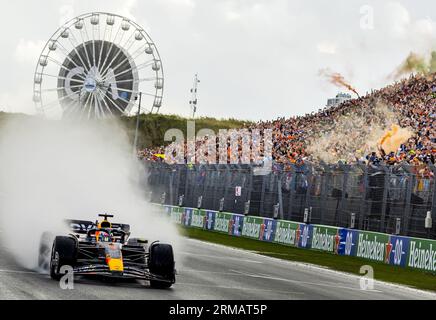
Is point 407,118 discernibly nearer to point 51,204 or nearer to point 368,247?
point 368,247

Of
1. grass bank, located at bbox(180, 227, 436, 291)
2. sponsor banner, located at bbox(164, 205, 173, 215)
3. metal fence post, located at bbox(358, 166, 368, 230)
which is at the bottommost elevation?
grass bank, located at bbox(180, 227, 436, 291)

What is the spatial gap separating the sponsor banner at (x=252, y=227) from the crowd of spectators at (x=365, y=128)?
276 cm

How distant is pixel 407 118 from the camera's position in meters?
40.7

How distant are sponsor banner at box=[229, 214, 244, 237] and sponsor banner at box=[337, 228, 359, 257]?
945 centimetres

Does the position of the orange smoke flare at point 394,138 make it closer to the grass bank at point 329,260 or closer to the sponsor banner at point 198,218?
the grass bank at point 329,260

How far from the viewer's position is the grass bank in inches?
959

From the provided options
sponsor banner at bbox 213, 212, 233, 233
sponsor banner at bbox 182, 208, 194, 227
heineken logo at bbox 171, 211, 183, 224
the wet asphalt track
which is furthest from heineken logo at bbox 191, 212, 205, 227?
the wet asphalt track

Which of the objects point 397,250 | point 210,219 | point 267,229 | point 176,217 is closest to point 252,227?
point 267,229

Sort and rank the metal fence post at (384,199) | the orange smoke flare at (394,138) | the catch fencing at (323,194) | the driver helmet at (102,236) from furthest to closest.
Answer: the orange smoke flare at (394,138)
the metal fence post at (384,199)
the catch fencing at (323,194)
the driver helmet at (102,236)

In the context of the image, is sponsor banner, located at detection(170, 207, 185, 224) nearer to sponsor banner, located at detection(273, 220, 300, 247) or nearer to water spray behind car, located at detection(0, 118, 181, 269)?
water spray behind car, located at detection(0, 118, 181, 269)

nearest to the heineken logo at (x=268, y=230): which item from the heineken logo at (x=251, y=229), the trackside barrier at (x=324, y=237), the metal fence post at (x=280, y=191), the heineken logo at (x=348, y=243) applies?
the trackside barrier at (x=324, y=237)

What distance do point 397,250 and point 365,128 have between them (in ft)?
53.6

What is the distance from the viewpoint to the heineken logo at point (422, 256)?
26.2 meters
